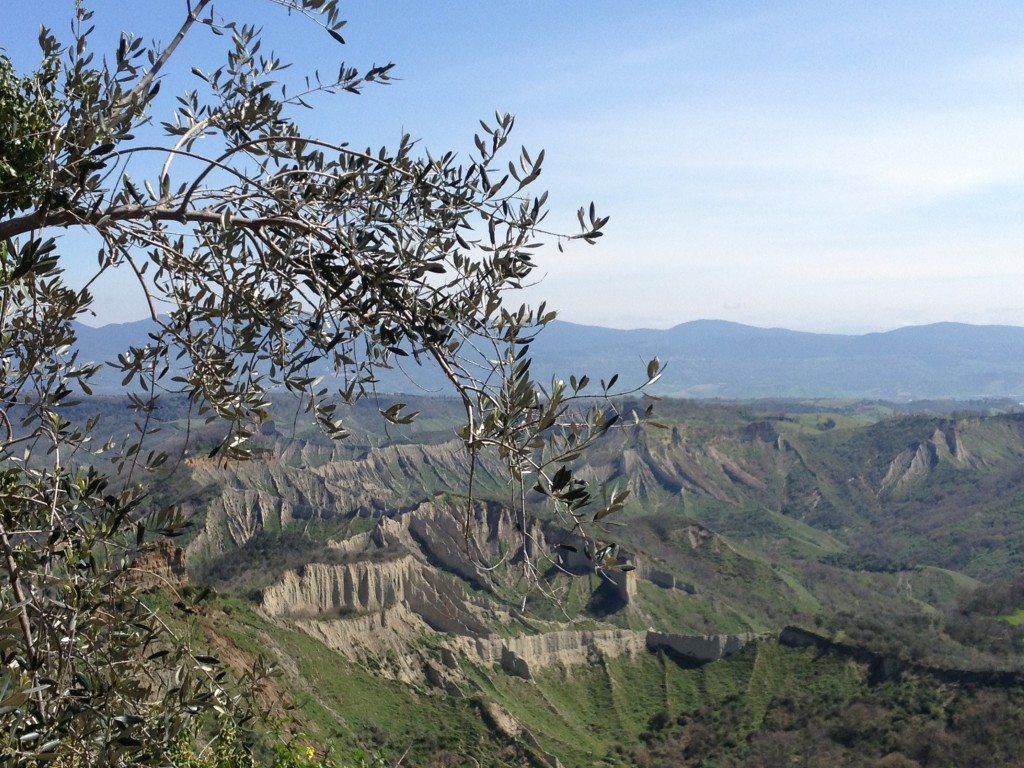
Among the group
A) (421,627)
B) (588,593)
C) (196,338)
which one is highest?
(196,338)

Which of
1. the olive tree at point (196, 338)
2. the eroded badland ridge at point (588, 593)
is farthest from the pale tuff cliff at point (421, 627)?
the olive tree at point (196, 338)

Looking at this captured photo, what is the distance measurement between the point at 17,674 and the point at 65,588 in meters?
0.83

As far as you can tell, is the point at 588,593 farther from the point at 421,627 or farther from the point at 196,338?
the point at 196,338

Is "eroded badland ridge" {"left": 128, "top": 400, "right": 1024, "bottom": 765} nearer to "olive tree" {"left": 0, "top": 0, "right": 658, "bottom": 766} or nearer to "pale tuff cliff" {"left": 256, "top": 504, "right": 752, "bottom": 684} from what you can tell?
"pale tuff cliff" {"left": 256, "top": 504, "right": 752, "bottom": 684}

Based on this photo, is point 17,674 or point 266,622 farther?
point 266,622

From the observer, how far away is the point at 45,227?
152 inches

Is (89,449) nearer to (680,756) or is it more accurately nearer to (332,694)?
(332,694)

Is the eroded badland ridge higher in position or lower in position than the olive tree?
lower

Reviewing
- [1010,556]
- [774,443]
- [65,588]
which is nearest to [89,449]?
[65,588]

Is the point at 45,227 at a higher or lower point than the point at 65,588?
higher

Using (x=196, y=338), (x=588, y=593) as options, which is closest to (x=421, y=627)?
(x=588, y=593)

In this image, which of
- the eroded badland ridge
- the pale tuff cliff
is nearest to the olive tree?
the eroded badland ridge

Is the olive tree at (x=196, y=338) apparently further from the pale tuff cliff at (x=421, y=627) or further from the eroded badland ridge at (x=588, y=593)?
the pale tuff cliff at (x=421, y=627)

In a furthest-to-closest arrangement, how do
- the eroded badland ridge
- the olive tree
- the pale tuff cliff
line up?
the pale tuff cliff → the eroded badland ridge → the olive tree
